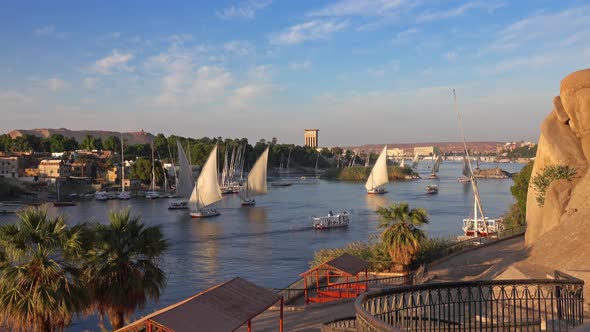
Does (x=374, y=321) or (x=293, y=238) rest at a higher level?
(x=374, y=321)

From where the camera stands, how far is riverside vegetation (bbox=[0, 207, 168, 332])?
9.45 metres

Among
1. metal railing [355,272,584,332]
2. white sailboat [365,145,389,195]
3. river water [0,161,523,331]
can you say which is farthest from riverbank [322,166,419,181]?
metal railing [355,272,584,332]

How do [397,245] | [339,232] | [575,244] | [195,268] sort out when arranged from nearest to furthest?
1. [575,244]
2. [397,245]
3. [195,268]
4. [339,232]

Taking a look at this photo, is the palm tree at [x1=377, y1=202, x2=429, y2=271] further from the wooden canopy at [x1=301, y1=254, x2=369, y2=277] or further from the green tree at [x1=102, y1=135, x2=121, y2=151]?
the green tree at [x1=102, y1=135, x2=121, y2=151]

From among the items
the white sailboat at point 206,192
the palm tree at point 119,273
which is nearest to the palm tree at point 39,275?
the palm tree at point 119,273

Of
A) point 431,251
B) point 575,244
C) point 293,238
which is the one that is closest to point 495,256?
point 431,251

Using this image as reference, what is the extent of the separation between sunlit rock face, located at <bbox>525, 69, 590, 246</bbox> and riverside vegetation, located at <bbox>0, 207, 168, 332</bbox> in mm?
11075

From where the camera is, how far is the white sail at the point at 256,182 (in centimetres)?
5931

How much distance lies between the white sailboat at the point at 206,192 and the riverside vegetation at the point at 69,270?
123 feet

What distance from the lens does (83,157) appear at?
8750 cm

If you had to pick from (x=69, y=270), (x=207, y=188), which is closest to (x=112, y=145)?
(x=207, y=188)

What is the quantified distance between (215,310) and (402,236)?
39.0 ft

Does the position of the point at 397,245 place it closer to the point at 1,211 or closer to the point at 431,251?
the point at 431,251

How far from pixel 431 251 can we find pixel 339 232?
17209mm
